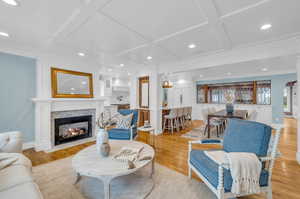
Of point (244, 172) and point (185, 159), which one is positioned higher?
point (244, 172)

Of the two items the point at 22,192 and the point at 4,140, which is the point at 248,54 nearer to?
the point at 22,192

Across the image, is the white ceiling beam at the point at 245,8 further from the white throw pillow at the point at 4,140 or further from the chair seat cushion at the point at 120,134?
the white throw pillow at the point at 4,140

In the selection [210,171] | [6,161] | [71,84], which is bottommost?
[210,171]

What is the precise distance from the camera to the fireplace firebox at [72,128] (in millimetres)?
3332

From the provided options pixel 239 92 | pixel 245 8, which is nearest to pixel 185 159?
pixel 245 8

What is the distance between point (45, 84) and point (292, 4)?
15.3ft

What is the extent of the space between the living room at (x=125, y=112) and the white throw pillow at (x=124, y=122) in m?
0.03

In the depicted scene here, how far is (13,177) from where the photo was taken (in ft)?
4.08

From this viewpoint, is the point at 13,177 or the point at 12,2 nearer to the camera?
the point at 13,177

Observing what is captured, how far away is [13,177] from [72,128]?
2.57m

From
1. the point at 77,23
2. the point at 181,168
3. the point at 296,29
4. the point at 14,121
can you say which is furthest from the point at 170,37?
the point at 14,121

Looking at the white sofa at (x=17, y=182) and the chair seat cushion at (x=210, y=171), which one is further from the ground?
the white sofa at (x=17, y=182)

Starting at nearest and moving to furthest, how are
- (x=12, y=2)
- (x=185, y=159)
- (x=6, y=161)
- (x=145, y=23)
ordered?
(x=6, y=161), (x=12, y=2), (x=145, y=23), (x=185, y=159)

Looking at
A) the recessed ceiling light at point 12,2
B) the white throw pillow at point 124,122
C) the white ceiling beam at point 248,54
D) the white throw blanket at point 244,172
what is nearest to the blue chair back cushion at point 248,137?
the white throw blanket at point 244,172
